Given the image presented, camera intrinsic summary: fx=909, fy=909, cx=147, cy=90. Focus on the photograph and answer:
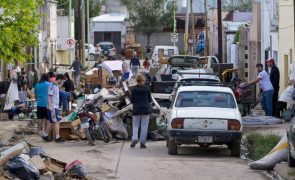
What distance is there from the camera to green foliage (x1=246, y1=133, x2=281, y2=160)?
Answer: 1941 centimetres

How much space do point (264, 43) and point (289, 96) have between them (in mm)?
15298

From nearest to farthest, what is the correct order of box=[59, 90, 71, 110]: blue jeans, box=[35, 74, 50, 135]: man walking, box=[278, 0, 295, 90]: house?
box=[35, 74, 50, 135]: man walking → box=[59, 90, 71, 110]: blue jeans → box=[278, 0, 295, 90]: house

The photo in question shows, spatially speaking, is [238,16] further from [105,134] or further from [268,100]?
[105,134]

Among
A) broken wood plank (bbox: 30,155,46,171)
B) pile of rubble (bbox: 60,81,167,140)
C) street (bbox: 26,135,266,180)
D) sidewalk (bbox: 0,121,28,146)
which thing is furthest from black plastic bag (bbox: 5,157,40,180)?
pile of rubble (bbox: 60,81,167,140)

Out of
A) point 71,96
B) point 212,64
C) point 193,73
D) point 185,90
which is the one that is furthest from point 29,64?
point 185,90

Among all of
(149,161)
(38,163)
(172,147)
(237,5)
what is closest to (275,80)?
(172,147)

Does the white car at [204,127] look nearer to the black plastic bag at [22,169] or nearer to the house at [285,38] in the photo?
the black plastic bag at [22,169]

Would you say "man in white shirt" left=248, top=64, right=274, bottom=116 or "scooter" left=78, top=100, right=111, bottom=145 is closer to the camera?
"scooter" left=78, top=100, right=111, bottom=145

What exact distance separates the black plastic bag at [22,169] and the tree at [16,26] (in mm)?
7685

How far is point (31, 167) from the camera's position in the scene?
14594mm

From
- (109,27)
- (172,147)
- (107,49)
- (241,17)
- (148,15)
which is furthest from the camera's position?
(109,27)

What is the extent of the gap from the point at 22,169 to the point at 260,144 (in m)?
7.57

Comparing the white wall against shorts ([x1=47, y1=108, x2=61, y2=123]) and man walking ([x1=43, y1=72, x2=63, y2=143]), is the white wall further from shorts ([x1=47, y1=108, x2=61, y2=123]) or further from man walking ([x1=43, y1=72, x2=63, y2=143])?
shorts ([x1=47, y1=108, x2=61, y2=123])

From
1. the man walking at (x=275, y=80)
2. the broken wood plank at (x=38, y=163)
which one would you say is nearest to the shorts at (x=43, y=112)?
the broken wood plank at (x=38, y=163)
